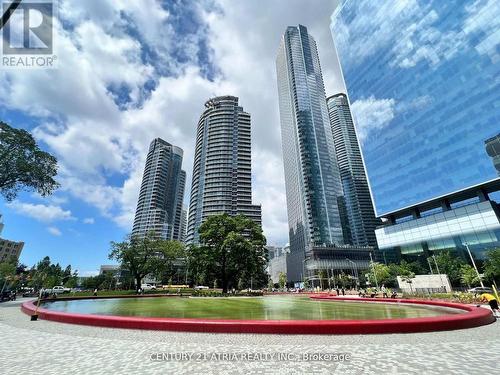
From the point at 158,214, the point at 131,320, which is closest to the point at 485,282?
the point at 131,320

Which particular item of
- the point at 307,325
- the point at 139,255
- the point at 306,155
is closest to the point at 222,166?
the point at 306,155

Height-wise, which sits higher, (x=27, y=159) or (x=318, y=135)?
(x=318, y=135)

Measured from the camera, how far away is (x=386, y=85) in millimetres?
89500

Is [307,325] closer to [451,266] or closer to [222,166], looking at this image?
[451,266]

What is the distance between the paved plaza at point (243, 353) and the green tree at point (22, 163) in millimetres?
30316

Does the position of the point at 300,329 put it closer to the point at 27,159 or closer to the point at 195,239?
the point at 27,159

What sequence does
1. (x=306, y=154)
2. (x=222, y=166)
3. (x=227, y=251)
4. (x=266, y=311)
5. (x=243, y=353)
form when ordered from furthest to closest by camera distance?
(x=306, y=154) < (x=222, y=166) < (x=227, y=251) < (x=266, y=311) < (x=243, y=353)

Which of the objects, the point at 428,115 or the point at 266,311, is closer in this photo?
the point at 266,311

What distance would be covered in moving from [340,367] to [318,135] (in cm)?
16731

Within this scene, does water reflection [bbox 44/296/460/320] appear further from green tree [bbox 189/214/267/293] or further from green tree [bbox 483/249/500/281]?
green tree [bbox 483/249/500/281]

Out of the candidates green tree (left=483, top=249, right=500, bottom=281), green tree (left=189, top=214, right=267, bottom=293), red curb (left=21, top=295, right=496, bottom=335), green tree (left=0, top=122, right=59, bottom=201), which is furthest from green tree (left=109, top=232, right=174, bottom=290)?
green tree (left=483, top=249, right=500, bottom=281)

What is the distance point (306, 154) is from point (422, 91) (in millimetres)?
84985

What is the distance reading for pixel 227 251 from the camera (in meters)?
55.3

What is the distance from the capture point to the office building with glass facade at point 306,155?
487 feet
